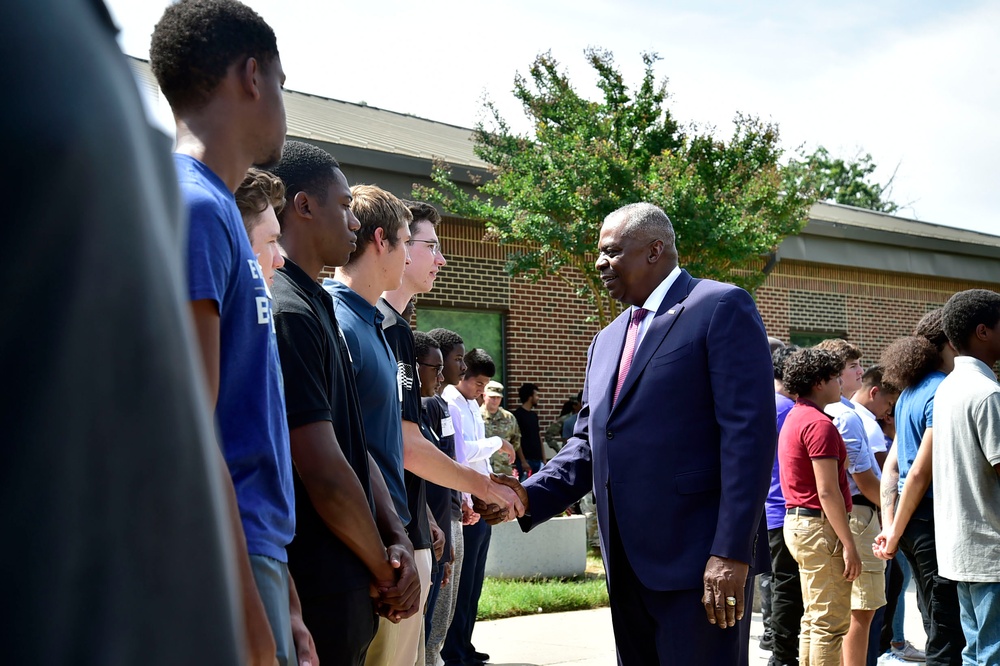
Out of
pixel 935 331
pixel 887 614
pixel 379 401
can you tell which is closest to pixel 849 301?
pixel 887 614

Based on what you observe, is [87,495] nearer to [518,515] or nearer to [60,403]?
[60,403]

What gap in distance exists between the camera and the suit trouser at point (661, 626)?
3.98m

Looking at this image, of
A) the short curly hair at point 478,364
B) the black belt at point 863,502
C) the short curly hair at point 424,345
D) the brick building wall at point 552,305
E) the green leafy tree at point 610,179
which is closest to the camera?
the black belt at point 863,502

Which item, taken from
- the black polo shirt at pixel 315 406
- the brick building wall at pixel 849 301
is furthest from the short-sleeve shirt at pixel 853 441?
the brick building wall at pixel 849 301

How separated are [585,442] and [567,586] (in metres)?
5.70

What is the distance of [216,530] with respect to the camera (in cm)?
70

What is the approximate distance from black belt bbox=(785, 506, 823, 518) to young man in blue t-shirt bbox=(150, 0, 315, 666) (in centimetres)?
443

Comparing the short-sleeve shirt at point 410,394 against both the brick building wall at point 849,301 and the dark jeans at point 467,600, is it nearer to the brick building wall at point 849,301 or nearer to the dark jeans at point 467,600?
the dark jeans at point 467,600

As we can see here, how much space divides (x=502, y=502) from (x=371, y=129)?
40.8 feet

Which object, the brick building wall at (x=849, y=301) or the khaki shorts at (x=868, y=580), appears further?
the brick building wall at (x=849, y=301)

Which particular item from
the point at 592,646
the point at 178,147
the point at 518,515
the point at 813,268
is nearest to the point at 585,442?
the point at 518,515

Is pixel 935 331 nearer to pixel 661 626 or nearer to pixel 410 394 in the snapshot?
pixel 661 626

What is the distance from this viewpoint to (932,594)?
5.53 meters

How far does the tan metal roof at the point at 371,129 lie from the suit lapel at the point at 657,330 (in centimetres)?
862
